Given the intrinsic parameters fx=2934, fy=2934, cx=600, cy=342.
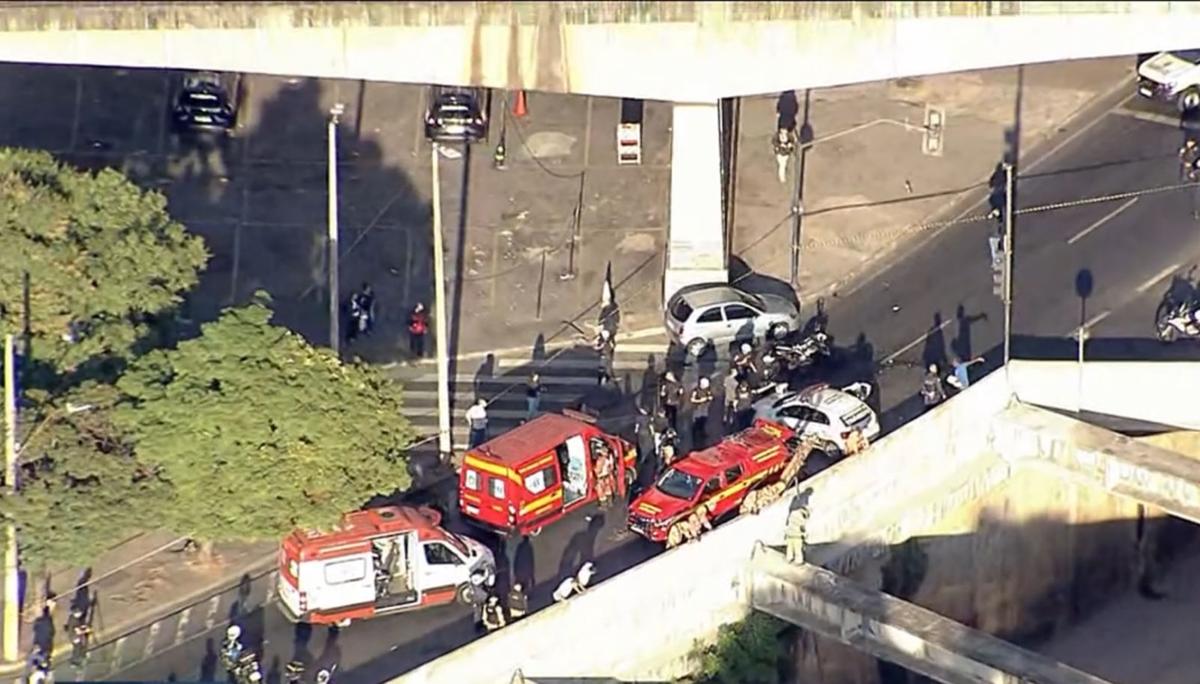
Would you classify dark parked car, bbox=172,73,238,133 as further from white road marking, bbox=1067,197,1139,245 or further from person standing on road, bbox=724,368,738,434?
white road marking, bbox=1067,197,1139,245

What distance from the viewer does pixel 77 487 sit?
7138 cm

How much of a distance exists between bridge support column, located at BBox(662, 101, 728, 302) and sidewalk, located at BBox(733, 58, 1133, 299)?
2.53m

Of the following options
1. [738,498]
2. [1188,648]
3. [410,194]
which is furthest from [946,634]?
[410,194]

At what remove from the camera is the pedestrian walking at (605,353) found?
8206 cm

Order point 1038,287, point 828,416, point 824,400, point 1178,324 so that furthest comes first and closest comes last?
point 1038,287 → point 1178,324 → point 824,400 → point 828,416

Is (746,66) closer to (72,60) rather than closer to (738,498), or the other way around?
(738,498)

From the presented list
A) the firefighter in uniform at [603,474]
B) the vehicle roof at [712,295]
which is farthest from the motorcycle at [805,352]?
the firefighter in uniform at [603,474]

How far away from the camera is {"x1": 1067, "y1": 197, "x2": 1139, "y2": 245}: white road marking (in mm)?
86688

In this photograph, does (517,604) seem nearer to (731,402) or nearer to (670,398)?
(670,398)

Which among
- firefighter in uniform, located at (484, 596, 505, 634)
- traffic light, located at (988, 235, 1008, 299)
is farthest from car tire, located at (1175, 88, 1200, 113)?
firefighter in uniform, located at (484, 596, 505, 634)

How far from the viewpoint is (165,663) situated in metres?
71.7

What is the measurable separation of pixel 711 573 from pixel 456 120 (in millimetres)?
24039

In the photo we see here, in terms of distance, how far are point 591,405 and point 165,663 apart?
15036 mm

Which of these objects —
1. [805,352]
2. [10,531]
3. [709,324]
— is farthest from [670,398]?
[10,531]
